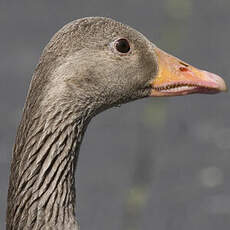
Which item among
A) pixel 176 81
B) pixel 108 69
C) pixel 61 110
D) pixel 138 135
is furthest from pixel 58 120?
pixel 138 135

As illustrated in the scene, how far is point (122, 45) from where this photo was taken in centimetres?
602

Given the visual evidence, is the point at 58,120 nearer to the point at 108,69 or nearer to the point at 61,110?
the point at 61,110

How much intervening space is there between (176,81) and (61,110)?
3.05 feet

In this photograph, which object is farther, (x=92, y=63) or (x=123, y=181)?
(x=123, y=181)

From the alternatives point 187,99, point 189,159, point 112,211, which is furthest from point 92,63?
point 187,99

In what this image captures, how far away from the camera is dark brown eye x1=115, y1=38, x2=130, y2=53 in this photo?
5988 mm

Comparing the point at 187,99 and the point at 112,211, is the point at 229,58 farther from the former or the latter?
the point at 112,211

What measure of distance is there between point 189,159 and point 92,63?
6735 millimetres

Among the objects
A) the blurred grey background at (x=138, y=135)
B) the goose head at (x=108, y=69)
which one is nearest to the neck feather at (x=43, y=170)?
the goose head at (x=108, y=69)

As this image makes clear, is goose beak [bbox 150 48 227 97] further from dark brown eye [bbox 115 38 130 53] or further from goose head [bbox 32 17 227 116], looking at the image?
dark brown eye [bbox 115 38 130 53]

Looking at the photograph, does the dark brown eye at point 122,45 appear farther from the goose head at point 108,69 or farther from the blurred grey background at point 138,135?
the blurred grey background at point 138,135

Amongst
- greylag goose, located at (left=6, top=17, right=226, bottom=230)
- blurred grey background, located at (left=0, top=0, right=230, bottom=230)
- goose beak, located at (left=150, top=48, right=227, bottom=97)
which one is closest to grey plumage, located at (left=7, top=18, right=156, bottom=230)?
greylag goose, located at (left=6, top=17, right=226, bottom=230)

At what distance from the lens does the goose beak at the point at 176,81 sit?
623cm

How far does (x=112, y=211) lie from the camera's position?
37.8ft
